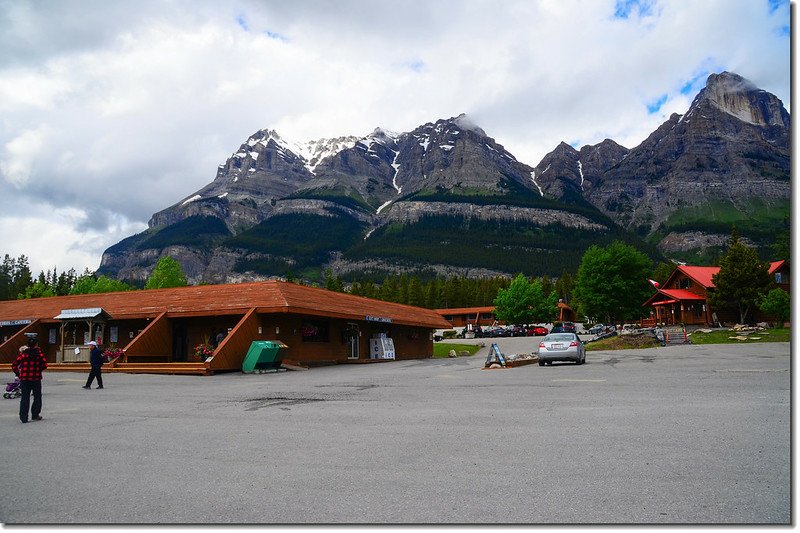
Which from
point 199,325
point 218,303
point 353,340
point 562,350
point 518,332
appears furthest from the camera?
point 518,332

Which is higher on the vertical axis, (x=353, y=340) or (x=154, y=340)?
(x=154, y=340)

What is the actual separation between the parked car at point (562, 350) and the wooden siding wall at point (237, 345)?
13.4 metres

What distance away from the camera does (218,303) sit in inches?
1110

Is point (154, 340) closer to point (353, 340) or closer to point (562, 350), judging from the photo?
point (353, 340)

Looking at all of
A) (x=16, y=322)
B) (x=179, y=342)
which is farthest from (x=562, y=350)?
(x=16, y=322)

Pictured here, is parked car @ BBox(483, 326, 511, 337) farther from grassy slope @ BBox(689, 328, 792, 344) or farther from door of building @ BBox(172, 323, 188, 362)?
door of building @ BBox(172, 323, 188, 362)

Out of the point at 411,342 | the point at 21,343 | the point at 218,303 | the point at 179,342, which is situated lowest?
the point at 411,342

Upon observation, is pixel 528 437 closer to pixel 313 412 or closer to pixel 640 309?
pixel 313 412

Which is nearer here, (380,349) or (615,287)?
(380,349)

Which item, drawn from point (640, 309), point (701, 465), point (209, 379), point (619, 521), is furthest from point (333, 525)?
point (640, 309)

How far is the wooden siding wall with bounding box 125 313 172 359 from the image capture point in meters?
26.4

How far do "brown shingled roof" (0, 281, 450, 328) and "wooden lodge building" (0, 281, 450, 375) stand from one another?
7 centimetres

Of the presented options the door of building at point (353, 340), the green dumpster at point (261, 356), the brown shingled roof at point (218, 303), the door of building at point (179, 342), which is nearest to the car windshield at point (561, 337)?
the brown shingled roof at point (218, 303)

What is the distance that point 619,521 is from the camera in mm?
4379
